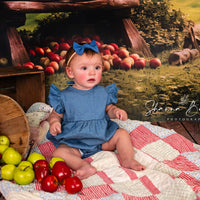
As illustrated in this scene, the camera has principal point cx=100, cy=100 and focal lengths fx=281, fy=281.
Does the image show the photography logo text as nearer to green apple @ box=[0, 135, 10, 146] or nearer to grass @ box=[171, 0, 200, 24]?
grass @ box=[171, 0, 200, 24]

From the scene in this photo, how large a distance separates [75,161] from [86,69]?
586 millimetres

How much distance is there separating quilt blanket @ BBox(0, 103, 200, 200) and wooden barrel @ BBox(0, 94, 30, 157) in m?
0.19

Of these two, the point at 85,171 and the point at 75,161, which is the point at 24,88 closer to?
the point at 75,161

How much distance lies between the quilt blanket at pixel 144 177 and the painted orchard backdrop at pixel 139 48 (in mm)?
808

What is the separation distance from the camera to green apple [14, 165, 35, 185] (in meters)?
1.51

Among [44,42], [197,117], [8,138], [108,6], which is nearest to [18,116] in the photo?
[8,138]

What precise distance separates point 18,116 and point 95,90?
54cm

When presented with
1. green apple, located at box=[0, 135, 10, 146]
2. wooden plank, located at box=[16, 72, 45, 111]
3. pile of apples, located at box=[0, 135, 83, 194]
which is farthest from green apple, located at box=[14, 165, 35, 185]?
wooden plank, located at box=[16, 72, 45, 111]

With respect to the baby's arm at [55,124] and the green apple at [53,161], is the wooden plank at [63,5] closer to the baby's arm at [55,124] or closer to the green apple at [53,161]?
the baby's arm at [55,124]

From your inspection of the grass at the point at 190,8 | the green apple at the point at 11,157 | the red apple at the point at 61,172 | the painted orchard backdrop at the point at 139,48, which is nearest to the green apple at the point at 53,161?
the red apple at the point at 61,172

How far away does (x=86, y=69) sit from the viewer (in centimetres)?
182

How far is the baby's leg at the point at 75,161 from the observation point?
162 cm

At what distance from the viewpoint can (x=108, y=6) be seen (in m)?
2.73

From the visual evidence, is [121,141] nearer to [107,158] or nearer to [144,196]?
[107,158]
